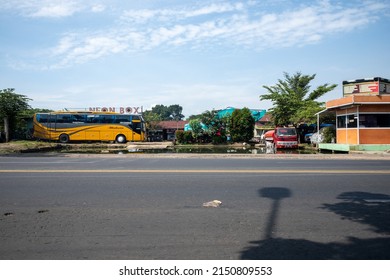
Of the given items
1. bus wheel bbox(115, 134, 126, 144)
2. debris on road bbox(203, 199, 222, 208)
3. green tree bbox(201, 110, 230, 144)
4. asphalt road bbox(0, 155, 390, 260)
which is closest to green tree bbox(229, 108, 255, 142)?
green tree bbox(201, 110, 230, 144)

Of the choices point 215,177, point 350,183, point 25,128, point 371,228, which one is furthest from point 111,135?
point 371,228

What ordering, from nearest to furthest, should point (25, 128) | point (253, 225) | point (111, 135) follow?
point (253, 225), point (111, 135), point (25, 128)

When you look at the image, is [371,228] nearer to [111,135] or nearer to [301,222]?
[301,222]

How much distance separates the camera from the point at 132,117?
38.0m

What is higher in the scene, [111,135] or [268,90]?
[268,90]

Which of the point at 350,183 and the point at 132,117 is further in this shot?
the point at 132,117

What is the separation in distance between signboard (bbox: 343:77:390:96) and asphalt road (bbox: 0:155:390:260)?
2173cm

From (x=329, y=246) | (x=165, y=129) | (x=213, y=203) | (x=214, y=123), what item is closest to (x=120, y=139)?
(x=214, y=123)

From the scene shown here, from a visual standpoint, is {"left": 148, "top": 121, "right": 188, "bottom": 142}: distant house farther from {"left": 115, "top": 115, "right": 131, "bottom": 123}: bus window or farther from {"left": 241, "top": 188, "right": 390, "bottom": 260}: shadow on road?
{"left": 241, "top": 188, "right": 390, "bottom": 260}: shadow on road

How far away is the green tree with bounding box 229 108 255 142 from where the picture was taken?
37.4 m

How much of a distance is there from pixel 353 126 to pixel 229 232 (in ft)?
69.6

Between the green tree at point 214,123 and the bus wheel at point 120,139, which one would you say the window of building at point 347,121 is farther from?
the bus wheel at point 120,139
